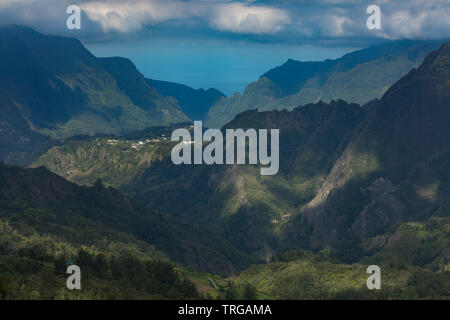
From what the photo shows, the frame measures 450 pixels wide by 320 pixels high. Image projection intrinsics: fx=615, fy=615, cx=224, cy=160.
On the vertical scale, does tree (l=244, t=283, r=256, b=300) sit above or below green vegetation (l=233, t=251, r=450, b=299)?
below

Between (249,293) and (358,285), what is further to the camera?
(358,285)

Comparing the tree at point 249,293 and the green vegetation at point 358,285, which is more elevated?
the green vegetation at point 358,285

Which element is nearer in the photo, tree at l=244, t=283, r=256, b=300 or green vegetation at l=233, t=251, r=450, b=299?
tree at l=244, t=283, r=256, b=300

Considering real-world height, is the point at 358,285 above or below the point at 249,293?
above

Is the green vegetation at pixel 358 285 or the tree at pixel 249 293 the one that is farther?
the green vegetation at pixel 358 285
